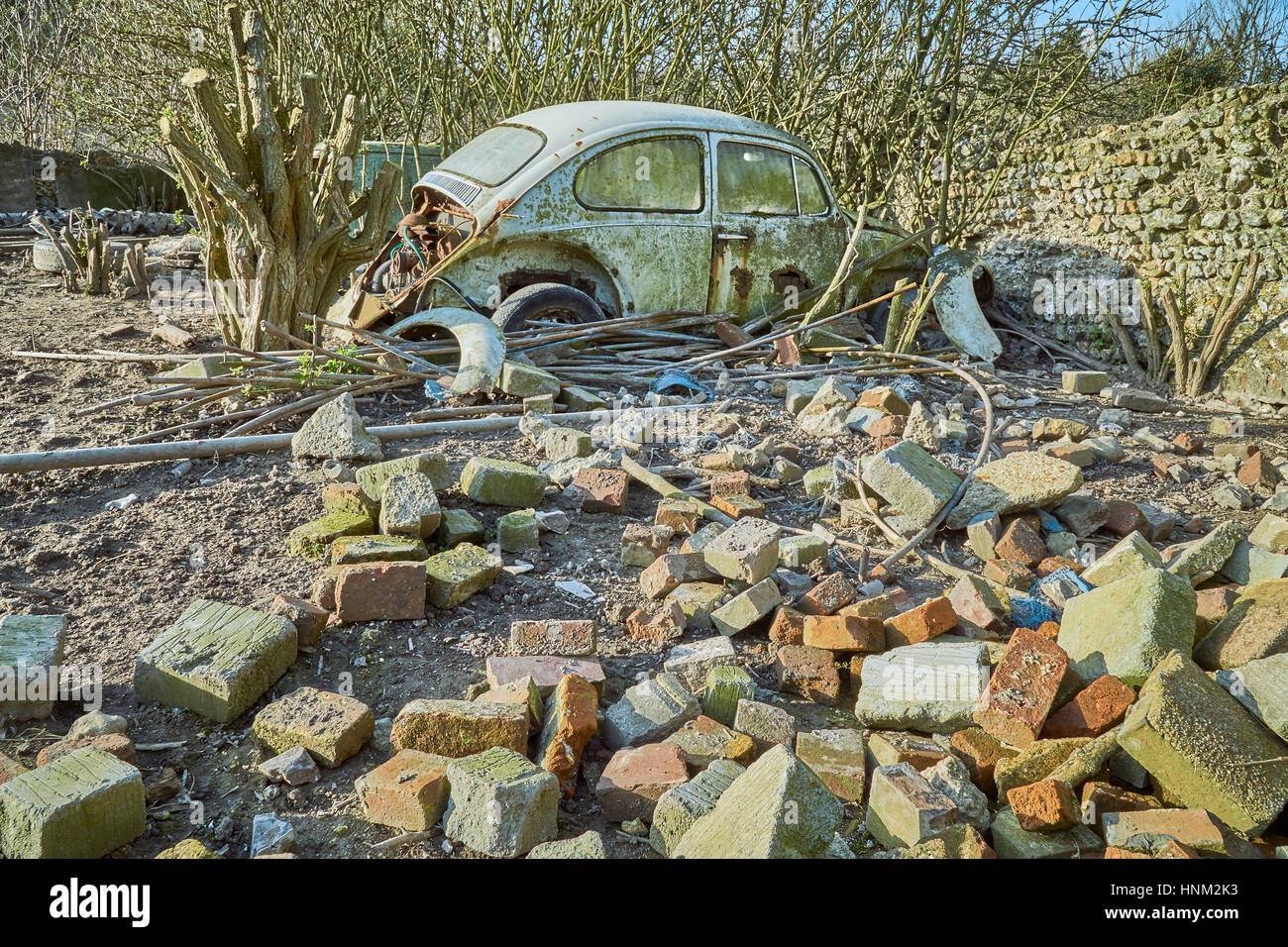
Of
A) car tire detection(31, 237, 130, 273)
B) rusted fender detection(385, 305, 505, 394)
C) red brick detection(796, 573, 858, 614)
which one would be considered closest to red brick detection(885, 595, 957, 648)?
red brick detection(796, 573, 858, 614)

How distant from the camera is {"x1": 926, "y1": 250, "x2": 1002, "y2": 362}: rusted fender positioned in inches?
258

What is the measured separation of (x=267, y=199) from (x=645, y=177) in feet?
7.45

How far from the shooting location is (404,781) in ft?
6.46

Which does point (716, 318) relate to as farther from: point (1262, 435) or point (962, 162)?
point (962, 162)

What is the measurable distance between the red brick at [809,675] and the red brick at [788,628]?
114 mm

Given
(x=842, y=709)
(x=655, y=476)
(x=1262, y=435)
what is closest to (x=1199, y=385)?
(x=1262, y=435)

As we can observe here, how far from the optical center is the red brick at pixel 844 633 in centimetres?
257

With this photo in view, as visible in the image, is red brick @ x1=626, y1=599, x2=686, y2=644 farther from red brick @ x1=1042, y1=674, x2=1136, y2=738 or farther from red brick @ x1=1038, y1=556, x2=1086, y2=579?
red brick @ x1=1038, y1=556, x2=1086, y2=579

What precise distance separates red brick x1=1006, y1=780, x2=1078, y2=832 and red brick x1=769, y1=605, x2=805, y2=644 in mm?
858

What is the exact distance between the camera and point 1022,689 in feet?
7.43

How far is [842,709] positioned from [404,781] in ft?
4.02

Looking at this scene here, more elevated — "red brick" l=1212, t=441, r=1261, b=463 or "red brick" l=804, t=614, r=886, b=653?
"red brick" l=1212, t=441, r=1261, b=463

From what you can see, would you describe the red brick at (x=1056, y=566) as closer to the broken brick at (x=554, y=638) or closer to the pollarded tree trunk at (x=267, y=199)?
the broken brick at (x=554, y=638)

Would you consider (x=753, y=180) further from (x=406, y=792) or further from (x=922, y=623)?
(x=406, y=792)
